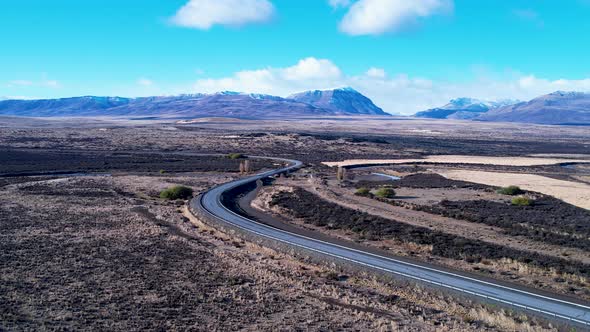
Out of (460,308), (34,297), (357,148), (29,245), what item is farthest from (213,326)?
(357,148)

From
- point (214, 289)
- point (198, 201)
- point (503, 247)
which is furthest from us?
point (198, 201)

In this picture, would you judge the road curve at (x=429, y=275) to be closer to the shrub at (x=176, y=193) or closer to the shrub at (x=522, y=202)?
the shrub at (x=176, y=193)

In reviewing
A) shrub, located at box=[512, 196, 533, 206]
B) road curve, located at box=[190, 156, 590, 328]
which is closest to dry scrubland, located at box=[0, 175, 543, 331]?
road curve, located at box=[190, 156, 590, 328]

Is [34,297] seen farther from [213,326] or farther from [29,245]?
[29,245]

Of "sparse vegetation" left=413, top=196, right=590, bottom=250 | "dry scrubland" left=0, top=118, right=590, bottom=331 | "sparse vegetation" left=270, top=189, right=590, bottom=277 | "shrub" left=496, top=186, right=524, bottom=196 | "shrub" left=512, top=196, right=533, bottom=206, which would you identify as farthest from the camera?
"shrub" left=496, top=186, right=524, bottom=196

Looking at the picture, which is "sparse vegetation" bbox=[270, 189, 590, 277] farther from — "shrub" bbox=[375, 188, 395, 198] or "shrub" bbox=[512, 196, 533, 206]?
"shrub" bbox=[512, 196, 533, 206]

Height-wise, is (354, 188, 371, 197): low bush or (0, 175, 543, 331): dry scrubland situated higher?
(0, 175, 543, 331): dry scrubland

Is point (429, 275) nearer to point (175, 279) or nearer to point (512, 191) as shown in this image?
point (175, 279)

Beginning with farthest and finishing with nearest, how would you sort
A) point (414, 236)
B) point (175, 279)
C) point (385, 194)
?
point (385, 194)
point (414, 236)
point (175, 279)

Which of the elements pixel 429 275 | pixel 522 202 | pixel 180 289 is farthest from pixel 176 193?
pixel 522 202
